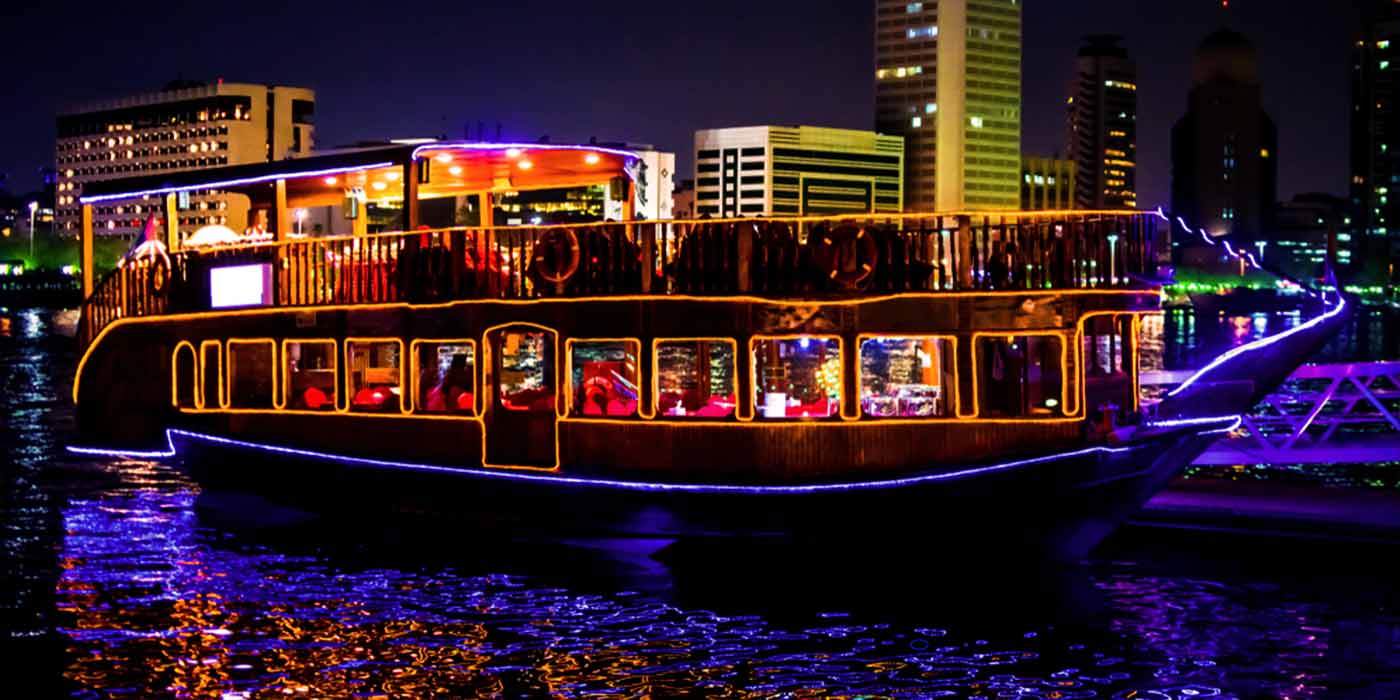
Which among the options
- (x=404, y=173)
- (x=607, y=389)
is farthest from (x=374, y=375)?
(x=607, y=389)

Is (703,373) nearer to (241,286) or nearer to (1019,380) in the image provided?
(1019,380)

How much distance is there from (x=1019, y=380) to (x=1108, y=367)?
7.28 feet

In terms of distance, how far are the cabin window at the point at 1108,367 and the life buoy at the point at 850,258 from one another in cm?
224

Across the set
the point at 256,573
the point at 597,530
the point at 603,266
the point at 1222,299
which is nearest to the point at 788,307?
the point at 603,266

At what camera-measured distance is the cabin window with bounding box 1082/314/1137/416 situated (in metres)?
16.6

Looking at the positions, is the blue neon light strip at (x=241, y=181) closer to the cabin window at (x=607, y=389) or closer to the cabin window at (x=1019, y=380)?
the cabin window at (x=607, y=389)

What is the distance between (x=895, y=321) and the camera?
16.4 m

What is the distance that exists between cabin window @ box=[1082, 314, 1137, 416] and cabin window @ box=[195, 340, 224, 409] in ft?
35.0

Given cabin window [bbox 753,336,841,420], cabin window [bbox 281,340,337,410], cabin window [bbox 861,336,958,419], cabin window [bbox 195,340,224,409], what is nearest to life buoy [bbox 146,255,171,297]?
cabin window [bbox 195,340,224,409]

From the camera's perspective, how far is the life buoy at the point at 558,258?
17828 millimetres

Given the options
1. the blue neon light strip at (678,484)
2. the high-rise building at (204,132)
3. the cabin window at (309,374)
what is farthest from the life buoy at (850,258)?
the high-rise building at (204,132)

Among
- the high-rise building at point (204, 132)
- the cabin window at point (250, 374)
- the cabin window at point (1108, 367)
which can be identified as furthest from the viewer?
the high-rise building at point (204, 132)

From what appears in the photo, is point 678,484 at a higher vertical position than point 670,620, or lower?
higher

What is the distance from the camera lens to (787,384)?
18.1 m
